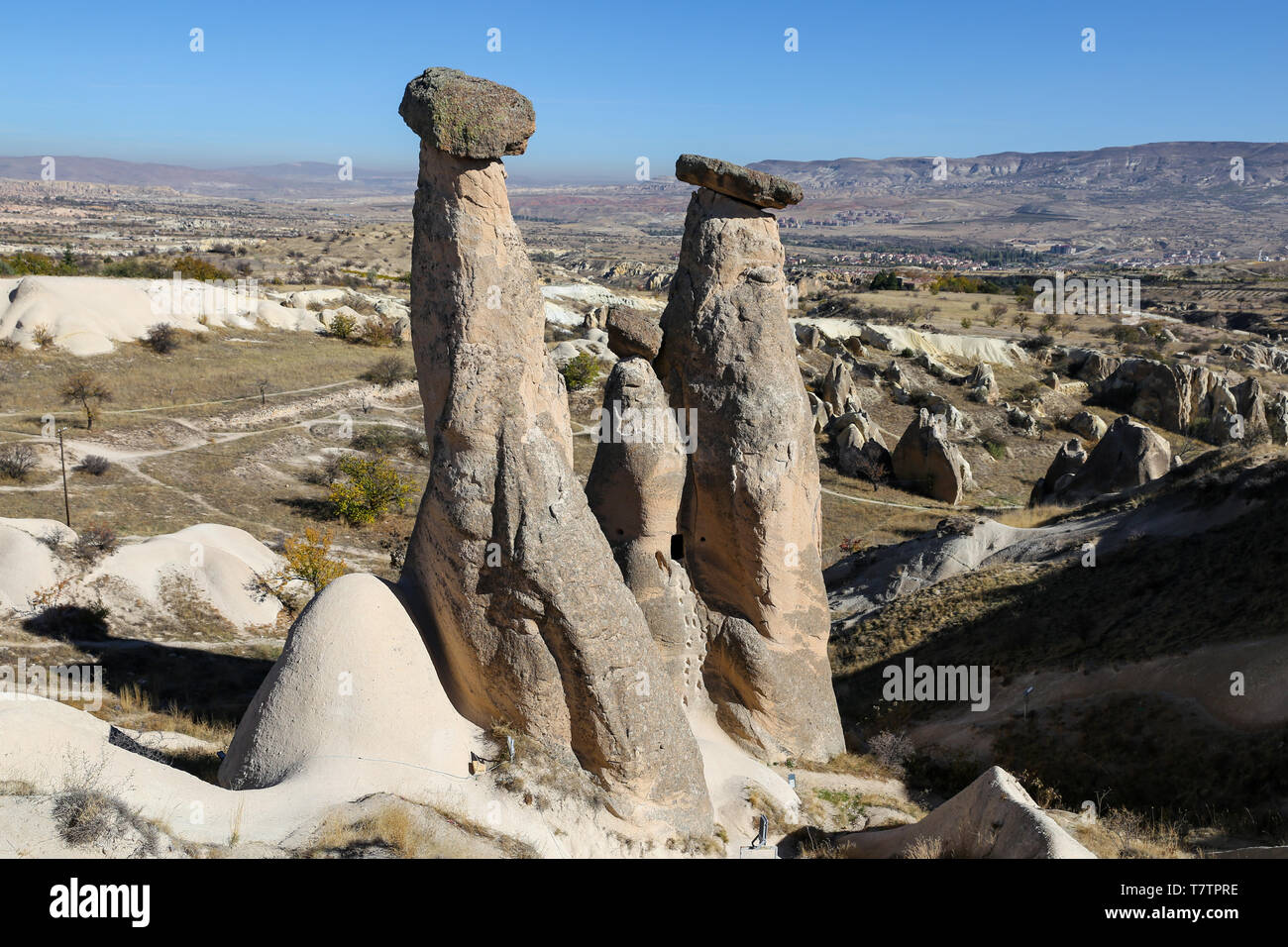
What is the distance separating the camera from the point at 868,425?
37.3 meters

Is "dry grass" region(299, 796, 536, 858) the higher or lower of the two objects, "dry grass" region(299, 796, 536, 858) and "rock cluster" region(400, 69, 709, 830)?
the lower

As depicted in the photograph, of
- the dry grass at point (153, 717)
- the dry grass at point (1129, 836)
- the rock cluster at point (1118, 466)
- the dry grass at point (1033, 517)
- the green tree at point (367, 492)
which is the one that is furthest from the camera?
the rock cluster at point (1118, 466)

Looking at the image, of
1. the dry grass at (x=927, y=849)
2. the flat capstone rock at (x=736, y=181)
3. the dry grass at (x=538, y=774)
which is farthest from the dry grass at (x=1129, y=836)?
the flat capstone rock at (x=736, y=181)

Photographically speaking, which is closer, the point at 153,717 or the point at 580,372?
the point at 153,717

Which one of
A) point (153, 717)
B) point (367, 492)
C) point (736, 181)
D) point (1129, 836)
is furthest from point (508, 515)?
point (367, 492)

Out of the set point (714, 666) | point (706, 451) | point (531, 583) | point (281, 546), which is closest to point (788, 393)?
point (706, 451)

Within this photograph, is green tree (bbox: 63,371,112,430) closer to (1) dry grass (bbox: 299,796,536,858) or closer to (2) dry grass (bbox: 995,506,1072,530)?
(1) dry grass (bbox: 299,796,536,858)

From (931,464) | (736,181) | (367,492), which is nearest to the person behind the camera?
(736,181)

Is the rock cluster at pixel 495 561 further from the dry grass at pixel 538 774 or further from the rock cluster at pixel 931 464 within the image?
the rock cluster at pixel 931 464

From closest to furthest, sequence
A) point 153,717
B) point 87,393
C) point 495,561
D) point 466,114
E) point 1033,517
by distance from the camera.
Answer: point 466,114
point 495,561
point 153,717
point 1033,517
point 87,393

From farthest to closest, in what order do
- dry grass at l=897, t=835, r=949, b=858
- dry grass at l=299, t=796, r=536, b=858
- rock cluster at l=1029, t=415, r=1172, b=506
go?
rock cluster at l=1029, t=415, r=1172, b=506
dry grass at l=897, t=835, r=949, b=858
dry grass at l=299, t=796, r=536, b=858

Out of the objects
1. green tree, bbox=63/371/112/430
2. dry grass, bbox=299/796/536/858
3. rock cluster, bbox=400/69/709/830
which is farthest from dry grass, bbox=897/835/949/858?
green tree, bbox=63/371/112/430

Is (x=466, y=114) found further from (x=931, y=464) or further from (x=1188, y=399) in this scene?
(x=1188, y=399)

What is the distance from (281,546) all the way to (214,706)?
9.09 meters
